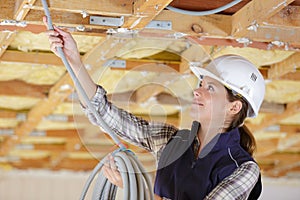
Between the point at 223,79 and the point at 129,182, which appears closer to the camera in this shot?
the point at 129,182

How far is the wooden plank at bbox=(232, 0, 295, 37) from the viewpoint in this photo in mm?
2742

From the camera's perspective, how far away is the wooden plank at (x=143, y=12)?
8.59 feet

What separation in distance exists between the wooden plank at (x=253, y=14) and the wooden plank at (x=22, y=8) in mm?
960

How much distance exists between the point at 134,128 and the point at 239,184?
49cm

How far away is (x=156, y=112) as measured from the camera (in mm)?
2711

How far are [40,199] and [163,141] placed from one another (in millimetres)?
5213

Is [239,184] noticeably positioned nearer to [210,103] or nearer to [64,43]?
[210,103]

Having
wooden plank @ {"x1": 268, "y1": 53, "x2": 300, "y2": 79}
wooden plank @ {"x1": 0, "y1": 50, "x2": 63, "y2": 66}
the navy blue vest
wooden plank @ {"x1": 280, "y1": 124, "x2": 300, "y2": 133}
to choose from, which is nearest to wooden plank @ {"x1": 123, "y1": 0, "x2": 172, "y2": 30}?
the navy blue vest

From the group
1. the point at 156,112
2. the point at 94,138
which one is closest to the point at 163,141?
the point at 156,112

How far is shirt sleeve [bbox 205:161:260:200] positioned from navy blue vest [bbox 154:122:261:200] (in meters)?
0.04

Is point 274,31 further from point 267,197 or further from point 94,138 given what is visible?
point 267,197

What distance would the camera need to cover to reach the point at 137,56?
3.75m

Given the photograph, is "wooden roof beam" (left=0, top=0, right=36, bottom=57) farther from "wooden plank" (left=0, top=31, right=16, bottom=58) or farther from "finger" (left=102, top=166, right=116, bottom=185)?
"finger" (left=102, top=166, right=116, bottom=185)

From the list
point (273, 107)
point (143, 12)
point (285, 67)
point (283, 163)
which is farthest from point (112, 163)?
point (283, 163)
